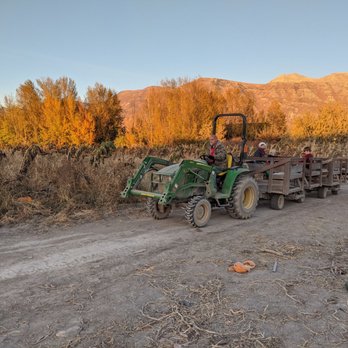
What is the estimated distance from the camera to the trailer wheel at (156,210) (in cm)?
677

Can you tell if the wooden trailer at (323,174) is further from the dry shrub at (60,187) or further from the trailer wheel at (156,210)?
the dry shrub at (60,187)

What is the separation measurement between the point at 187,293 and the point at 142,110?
26224 mm

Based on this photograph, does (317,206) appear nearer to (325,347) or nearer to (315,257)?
(315,257)

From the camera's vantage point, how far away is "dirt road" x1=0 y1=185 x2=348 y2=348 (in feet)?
9.20

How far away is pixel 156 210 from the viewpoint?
22.3 feet

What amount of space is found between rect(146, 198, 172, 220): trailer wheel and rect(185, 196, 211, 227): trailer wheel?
849mm

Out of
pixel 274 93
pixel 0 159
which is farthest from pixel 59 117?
pixel 274 93

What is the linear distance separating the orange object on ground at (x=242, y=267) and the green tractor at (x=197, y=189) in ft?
6.01

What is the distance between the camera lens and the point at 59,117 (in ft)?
102

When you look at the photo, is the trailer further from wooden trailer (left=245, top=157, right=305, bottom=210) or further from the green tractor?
the green tractor

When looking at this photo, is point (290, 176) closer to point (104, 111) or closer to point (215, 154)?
point (215, 154)

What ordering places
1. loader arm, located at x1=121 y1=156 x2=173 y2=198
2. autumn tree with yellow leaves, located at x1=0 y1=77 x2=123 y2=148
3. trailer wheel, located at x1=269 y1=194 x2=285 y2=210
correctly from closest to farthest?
1. loader arm, located at x1=121 y1=156 x2=173 y2=198
2. trailer wheel, located at x1=269 y1=194 x2=285 y2=210
3. autumn tree with yellow leaves, located at x1=0 y1=77 x2=123 y2=148

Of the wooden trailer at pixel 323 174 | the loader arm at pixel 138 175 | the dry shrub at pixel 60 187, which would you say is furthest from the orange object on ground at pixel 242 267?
the wooden trailer at pixel 323 174

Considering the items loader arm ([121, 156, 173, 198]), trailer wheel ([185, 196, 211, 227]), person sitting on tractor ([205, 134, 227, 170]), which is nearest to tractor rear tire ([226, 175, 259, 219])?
person sitting on tractor ([205, 134, 227, 170])
